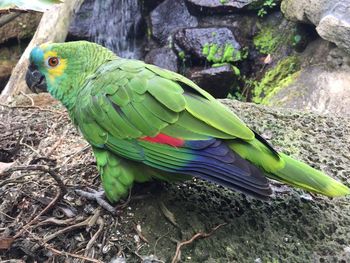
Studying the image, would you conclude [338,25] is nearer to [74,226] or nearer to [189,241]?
[189,241]

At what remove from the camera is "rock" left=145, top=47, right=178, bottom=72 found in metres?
6.12

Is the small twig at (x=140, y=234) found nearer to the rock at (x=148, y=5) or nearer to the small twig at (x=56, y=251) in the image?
the small twig at (x=56, y=251)

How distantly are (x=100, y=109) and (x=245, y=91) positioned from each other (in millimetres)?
4005

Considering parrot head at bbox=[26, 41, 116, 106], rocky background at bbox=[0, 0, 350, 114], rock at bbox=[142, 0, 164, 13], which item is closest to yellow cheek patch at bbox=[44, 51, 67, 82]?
parrot head at bbox=[26, 41, 116, 106]

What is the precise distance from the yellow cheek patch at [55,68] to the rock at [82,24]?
460 centimetres

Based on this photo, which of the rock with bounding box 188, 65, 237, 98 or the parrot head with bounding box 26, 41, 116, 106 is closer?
the parrot head with bounding box 26, 41, 116, 106

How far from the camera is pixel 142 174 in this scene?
2027mm

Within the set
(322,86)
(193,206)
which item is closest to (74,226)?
(193,206)

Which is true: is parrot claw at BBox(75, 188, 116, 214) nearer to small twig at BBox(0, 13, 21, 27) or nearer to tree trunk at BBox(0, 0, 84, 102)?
small twig at BBox(0, 13, 21, 27)

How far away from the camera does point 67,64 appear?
2168mm

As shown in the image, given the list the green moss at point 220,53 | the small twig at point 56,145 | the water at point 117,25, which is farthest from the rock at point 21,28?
the small twig at point 56,145

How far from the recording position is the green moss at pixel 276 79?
17.7 feet

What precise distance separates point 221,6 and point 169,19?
0.73m

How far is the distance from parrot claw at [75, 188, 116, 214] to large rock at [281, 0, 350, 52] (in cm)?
327
